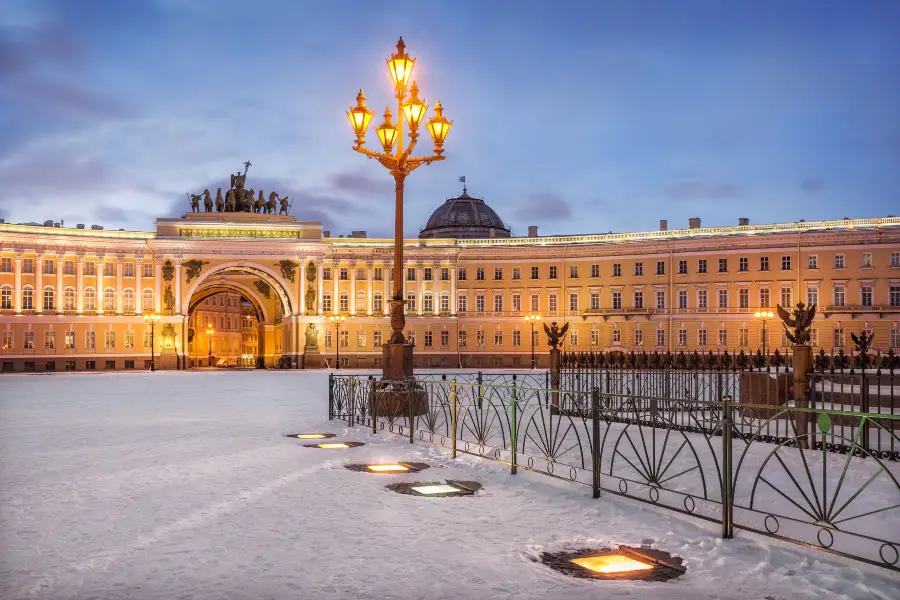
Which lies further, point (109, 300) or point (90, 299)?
point (109, 300)

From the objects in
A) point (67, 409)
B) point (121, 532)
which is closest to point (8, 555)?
point (121, 532)

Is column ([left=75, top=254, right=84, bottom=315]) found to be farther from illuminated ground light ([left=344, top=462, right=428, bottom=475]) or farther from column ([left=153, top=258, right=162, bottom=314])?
illuminated ground light ([left=344, top=462, right=428, bottom=475])

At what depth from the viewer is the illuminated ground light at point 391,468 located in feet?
36.7

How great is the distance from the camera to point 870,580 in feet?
19.7

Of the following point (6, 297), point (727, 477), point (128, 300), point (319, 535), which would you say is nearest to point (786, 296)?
point (128, 300)

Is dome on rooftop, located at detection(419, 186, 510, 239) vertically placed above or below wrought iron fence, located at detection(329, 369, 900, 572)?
above

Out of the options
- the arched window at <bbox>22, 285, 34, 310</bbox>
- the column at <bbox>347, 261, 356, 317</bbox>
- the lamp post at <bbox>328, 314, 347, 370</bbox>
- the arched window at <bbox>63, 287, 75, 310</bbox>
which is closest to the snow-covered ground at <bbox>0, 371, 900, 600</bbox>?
the lamp post at <bbox>328, 314, 347, 370</bbox>

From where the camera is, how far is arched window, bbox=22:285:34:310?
207ft

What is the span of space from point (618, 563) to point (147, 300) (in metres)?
64.3

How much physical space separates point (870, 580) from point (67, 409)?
21135 mm

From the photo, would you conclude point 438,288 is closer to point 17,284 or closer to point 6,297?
point 17,284

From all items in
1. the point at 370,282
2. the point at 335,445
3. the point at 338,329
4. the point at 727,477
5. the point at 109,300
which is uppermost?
the point at 370,282

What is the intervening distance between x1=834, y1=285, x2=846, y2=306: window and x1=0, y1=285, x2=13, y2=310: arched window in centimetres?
6152

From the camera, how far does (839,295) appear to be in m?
60.7
